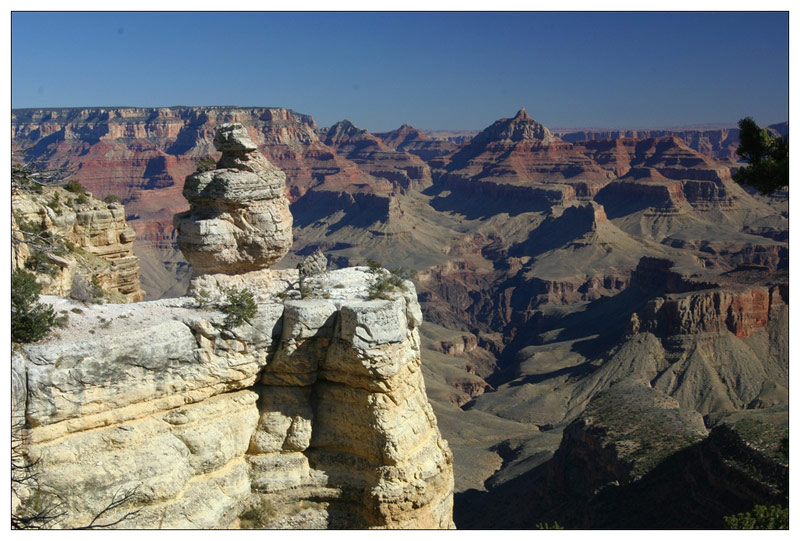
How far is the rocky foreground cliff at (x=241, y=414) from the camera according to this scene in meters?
14.4

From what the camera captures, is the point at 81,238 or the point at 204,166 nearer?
the point at 204,166

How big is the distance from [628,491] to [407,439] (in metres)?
22.5

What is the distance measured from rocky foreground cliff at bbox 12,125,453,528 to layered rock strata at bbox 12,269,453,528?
27 millimetres

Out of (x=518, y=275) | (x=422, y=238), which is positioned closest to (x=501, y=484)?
(x=518, y=275)

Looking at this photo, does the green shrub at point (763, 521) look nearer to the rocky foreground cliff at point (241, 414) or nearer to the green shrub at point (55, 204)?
the rocky foreground cliff at point (241, 414)

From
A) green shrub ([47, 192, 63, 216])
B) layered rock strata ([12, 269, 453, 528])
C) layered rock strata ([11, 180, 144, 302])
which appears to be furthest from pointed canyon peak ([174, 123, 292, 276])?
green shrub ([47, 192, 63, 216])

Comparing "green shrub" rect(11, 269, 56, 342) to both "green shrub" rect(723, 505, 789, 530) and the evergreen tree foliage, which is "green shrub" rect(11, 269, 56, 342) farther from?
"green shrub" rect(723, 505, 789, 530)

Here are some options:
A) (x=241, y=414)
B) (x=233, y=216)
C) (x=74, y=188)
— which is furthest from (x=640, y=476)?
(x=74, y=188)

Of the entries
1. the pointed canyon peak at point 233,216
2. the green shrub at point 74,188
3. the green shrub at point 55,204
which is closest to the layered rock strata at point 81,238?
the green shrub at point 55,204

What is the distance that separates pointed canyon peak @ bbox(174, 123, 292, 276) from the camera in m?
20.8

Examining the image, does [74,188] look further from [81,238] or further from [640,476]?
[640,476]

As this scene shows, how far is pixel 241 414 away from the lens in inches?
651

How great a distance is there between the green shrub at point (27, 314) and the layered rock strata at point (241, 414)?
0.30 m

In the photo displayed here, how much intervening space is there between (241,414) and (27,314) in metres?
4.79
